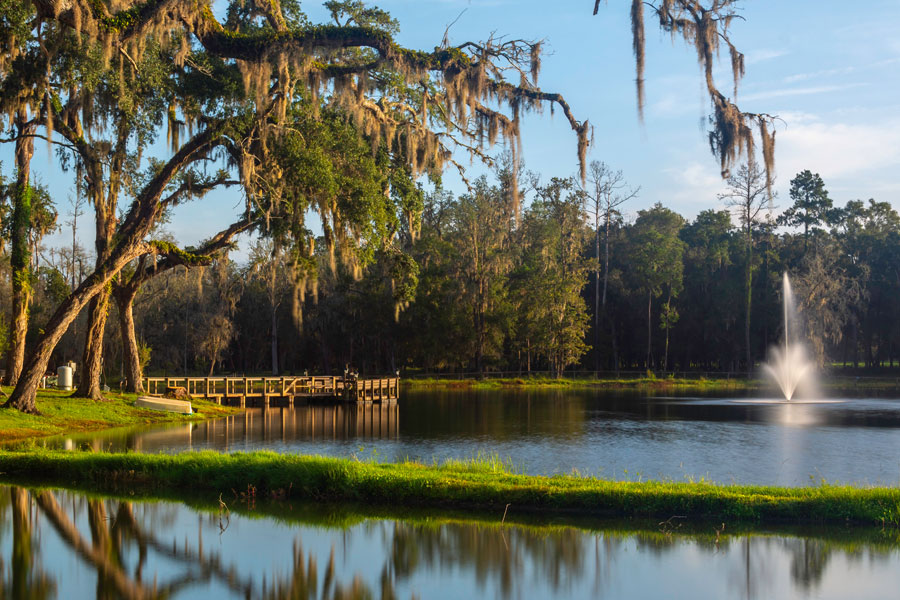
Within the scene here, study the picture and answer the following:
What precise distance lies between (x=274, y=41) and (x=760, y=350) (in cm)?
5411

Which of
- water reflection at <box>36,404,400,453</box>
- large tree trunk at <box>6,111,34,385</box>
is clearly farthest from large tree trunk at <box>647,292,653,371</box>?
large tree trunk at <box>6,111,34,385</box>

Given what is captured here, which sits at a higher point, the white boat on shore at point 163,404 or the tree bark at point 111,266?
the tree bark at point 111,266

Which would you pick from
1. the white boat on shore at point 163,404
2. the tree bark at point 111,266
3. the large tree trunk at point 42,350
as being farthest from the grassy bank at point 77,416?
the tree bark at point 111,266

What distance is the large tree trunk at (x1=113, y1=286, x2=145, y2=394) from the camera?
99.5 feet

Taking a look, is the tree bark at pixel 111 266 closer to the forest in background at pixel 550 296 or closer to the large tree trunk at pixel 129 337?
the large tree trunk at pixel 129 337

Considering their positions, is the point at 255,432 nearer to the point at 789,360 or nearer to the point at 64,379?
the point at 64,379

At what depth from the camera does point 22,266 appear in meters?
26.1

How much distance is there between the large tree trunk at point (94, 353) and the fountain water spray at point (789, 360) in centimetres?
3953

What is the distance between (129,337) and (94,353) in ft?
9.18

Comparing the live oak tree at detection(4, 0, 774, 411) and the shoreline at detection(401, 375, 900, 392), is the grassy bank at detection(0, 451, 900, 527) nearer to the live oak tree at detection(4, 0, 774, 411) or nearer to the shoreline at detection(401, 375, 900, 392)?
the live oak tree at detection(4, 0, 774, 411)

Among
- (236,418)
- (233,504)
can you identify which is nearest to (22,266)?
(236,418)

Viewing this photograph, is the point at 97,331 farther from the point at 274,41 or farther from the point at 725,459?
the point at 725,459

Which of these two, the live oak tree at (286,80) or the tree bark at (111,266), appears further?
the tree bark at (111,266)

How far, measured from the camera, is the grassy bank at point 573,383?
181 ft
